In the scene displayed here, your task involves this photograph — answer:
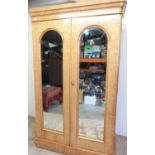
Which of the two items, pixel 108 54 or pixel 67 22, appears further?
pixel 67 22

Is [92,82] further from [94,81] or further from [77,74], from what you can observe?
[77,74]

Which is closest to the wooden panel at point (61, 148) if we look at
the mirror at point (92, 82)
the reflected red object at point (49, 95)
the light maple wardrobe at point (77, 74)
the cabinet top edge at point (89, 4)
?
the light maple wardrobe at point (77, 74)

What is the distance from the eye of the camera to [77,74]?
5.79 feet

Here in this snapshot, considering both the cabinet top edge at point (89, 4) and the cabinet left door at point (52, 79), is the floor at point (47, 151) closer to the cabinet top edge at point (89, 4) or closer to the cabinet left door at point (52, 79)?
the cabinet left door at point (52, 79)

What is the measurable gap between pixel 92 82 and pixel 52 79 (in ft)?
1.68

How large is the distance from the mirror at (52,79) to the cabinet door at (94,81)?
0.63 ft

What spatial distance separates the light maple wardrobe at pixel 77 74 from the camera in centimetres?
159

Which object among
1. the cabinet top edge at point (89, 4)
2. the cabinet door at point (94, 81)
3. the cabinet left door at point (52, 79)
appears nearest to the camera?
the cabinet top edge at point (89, 4)
